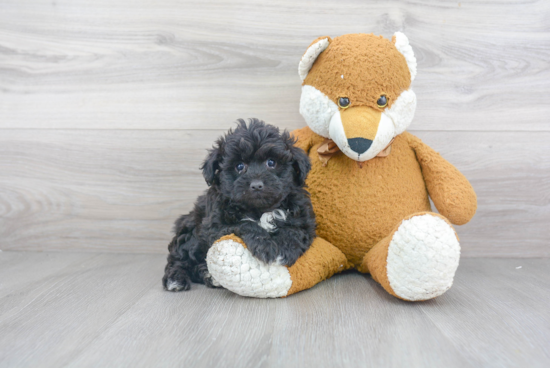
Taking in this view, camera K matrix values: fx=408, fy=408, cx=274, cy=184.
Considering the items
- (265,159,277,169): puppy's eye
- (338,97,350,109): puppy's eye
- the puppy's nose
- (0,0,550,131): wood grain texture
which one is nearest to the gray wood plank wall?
(0,0,550,131): wood grain texture

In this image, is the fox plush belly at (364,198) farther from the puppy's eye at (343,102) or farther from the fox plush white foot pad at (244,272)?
the fox plush white foot pad at (244,272)

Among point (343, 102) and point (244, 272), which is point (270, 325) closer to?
point (244, 272)

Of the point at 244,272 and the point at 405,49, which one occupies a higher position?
the point at 405,49

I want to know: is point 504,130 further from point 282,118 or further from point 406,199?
point 282,118

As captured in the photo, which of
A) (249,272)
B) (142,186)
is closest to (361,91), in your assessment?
(249,272)

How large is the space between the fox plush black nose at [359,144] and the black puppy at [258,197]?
0.48ft

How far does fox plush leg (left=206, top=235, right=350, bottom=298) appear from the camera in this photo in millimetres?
1127

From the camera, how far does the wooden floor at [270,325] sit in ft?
2.79

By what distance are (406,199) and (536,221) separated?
0.75 metres

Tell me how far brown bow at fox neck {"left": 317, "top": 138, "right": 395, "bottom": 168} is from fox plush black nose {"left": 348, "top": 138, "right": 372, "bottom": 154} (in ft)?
0.43

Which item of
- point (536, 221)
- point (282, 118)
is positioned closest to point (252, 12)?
point (282, 118)

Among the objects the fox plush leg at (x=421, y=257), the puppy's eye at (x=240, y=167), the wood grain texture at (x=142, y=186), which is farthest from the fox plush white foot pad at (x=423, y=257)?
the wood grain texture at (x=142, y=186)

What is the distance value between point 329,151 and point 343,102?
19cm

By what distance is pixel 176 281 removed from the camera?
51.1 inches
